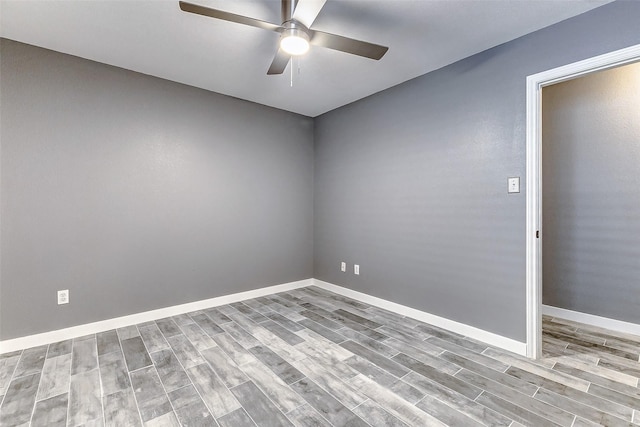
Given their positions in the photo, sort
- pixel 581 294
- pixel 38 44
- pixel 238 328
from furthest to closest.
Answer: pixel 581 294, pixel 238 328, pixel 38 44

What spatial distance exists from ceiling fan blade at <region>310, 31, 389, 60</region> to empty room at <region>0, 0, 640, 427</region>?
0.04 ft

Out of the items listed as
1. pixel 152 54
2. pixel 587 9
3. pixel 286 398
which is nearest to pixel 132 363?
pixel 286 398

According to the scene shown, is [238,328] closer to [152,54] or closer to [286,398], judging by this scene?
[286,398]

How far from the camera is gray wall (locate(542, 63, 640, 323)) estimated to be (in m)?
2.62

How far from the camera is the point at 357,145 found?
359 cm

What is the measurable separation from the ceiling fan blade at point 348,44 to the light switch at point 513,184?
55.1 inches

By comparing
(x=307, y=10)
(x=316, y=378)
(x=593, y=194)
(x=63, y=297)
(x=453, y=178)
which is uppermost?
(x=307, y=10)

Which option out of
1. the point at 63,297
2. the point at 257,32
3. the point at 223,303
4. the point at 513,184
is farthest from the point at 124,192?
the point at 513,184

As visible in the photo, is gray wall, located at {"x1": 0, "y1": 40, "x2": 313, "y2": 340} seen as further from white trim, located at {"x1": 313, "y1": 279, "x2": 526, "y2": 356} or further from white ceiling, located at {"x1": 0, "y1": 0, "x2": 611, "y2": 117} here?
white trim, located at {"x1": 313, "y1": 279, "x2": 526, "y2": 356}

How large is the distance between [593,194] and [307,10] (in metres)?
3.09

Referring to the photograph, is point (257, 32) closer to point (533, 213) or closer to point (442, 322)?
→ point (533, 213)

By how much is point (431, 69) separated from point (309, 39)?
4.72 ft

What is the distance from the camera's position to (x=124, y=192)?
276 cm

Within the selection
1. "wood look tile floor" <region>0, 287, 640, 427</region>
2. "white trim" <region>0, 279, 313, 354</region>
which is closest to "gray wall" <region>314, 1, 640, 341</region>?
"wood look tile floor" <region>0, 287, 640, 427</region>
